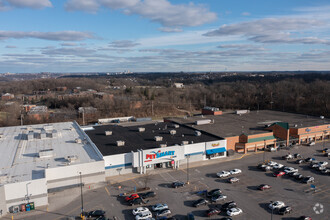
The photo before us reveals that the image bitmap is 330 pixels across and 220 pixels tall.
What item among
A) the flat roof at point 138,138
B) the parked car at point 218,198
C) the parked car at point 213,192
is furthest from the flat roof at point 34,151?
the parked car at point 218,198

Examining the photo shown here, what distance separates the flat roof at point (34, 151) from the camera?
2250 centimetres

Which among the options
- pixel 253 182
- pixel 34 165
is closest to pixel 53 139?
pixel 34 165

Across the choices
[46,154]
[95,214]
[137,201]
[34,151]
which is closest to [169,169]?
[137,201]

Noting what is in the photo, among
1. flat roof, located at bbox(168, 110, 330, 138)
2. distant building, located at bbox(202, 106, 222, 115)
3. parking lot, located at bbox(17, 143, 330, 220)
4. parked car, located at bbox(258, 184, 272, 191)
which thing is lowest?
parking lot, located at bbox(17, 143, 330, 220)

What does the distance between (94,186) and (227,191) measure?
1386cm

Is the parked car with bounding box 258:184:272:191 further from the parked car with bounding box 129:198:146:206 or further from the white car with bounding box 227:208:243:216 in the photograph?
the parked car with bounding box 129:198:146:206

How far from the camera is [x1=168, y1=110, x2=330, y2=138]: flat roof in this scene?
3731 centimetres

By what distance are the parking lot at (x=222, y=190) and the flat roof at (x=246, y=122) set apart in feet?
26.8

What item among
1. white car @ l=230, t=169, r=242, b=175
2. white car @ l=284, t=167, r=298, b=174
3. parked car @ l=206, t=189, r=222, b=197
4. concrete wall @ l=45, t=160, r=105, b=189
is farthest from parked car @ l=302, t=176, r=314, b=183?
concrete wall @ l=45, t=160, r=105, b=189

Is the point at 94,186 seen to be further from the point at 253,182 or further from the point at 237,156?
the point at 237,156

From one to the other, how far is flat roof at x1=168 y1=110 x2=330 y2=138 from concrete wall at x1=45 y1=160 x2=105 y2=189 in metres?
18.7

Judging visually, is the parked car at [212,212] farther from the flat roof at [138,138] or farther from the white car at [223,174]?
the flat roof at [138,138]

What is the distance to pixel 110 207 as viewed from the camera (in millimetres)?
20516

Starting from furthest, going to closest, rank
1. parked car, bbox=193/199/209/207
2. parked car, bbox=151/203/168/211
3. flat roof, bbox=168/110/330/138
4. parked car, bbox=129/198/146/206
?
flat roof, bbox=168/110/330/138 → parked car, bbox=129/198/146/206 → parked car, bbox=193/199/209/207 → parked car, bbox=151/203/168/211
